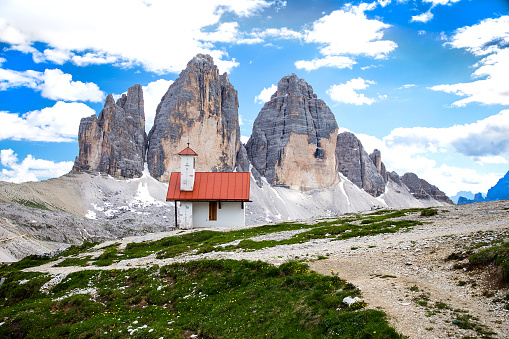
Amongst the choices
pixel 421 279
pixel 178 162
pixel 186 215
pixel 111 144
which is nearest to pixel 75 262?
pixel 186 215

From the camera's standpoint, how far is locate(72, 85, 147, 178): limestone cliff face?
136 meters

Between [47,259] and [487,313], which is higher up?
[487,313]

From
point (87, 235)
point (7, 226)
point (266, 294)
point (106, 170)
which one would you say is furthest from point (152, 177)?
point (266, 294)

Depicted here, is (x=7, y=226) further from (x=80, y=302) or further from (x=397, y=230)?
(x=397, y=230)

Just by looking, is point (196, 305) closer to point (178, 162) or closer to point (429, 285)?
point (429, 285)

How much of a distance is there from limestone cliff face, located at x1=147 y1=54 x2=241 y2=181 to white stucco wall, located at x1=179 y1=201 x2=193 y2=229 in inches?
3989

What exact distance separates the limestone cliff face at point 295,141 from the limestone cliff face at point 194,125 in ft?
81.1

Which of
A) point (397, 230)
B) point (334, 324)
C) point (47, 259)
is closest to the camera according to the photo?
point (334, 324)

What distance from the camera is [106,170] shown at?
5364 inches

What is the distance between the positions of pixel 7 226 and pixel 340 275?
63.5 meters

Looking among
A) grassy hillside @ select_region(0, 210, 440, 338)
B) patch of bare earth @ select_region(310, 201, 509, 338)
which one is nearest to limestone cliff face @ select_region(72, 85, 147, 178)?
grassy hillside @ select_region(0, 210, 440, 338)

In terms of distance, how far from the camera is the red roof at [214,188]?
152ft

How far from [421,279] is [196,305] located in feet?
34.5

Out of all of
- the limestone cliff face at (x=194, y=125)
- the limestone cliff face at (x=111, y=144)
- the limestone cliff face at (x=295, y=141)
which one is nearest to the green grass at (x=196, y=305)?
the limestone cliff face at (x=111, y=144)
